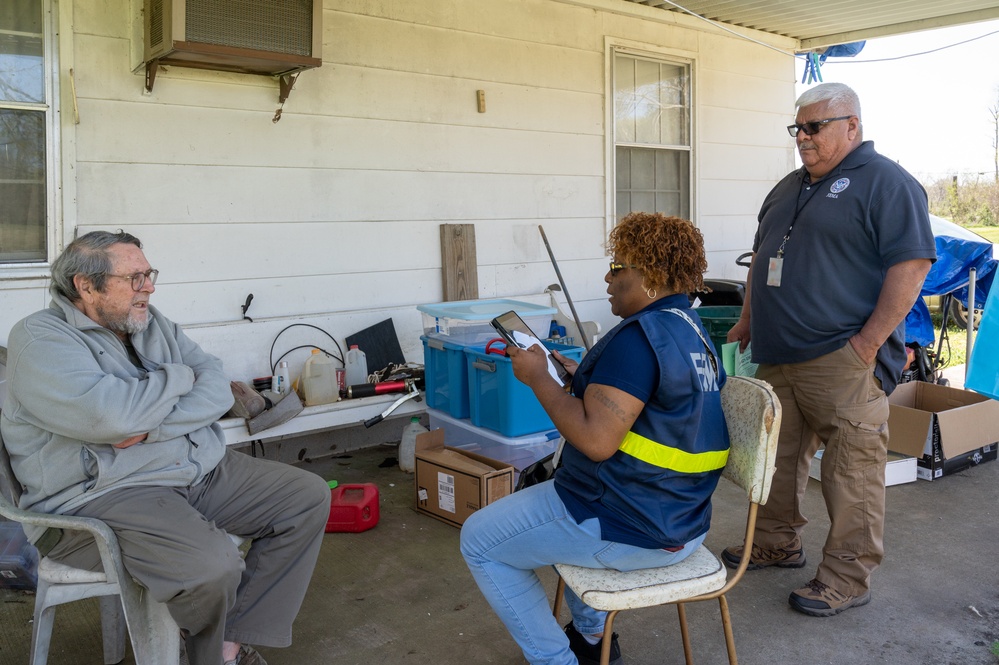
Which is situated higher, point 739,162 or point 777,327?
point 739,162

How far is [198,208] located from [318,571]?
200cm

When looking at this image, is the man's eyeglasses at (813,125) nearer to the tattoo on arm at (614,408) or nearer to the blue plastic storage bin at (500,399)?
the tattoo on arm at (614,408)

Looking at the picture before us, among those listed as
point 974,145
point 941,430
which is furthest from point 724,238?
point 974,145

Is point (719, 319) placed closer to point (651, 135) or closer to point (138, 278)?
point (651, 135)

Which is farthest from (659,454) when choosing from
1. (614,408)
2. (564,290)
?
(564,290)

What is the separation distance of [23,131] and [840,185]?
11.5ft

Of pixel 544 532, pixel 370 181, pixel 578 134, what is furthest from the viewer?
pixel 578 134

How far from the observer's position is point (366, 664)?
8.54ft

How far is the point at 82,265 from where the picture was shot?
233cm

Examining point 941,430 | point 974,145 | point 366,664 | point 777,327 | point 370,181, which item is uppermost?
point 974,145

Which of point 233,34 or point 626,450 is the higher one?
point 233,34

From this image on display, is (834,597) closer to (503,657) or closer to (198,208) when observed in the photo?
(503,657)

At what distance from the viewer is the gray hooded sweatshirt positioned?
214 centimetres

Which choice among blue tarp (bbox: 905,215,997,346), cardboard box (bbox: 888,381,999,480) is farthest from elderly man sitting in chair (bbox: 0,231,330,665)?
blue tarp (bbox: 905,215,997,346)
